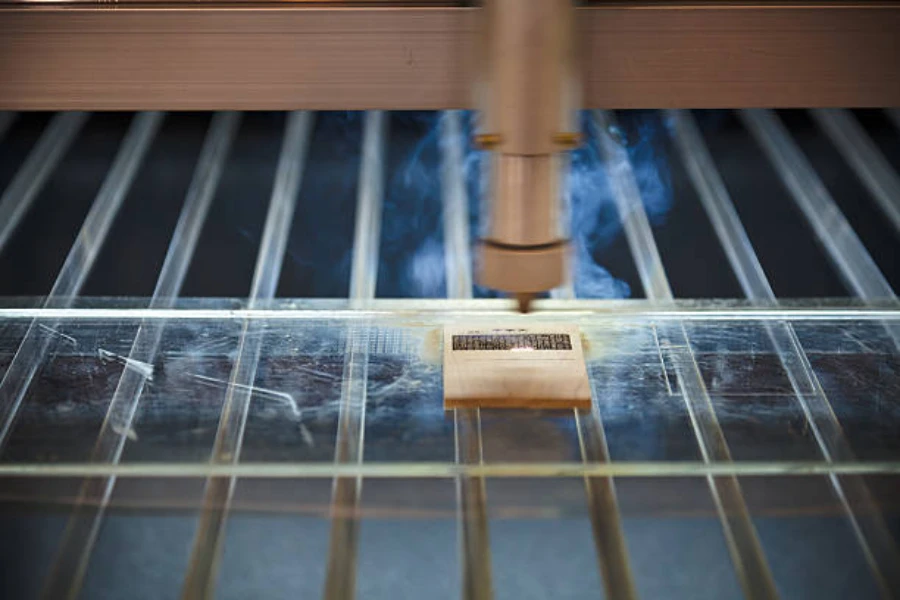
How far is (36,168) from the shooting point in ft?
9.20

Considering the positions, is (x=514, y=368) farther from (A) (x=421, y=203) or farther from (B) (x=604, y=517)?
(A) (x=421, y=203)

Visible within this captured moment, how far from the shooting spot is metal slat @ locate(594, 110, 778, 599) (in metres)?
1.49

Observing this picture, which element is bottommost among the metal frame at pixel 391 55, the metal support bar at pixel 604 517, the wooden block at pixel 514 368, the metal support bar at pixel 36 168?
the metal support bar at pixel 604 517

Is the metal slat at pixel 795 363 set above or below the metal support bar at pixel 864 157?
below

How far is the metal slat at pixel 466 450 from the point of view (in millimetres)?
1470

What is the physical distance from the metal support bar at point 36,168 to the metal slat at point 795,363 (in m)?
1.55

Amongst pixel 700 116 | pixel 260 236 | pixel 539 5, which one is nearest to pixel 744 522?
pixel 539 5

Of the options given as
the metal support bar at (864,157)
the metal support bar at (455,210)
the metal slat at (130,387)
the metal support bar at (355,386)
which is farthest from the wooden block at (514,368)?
the metal support bar at (864,157)

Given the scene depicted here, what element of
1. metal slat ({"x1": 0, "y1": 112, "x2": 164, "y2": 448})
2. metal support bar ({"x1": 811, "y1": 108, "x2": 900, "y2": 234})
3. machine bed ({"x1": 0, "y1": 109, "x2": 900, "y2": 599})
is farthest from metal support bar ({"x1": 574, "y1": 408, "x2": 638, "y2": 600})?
metal support bar ({"x1": 811, "y1": 108, "x2": 900, "y2": 234})

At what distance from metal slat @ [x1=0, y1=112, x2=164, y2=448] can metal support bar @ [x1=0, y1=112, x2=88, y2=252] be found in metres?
0.15

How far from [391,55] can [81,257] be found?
0.77m

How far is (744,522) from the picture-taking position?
1.58 meters

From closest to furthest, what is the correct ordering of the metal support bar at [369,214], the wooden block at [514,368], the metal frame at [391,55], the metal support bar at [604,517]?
1. the metal support bar at [604,517]
2. the wooden block at [514,368]
3. the metal frame at [391,55]
4. the metal support bar at [369,214]

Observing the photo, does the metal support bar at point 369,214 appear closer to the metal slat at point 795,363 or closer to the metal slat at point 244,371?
the metal slat at point 244,371
